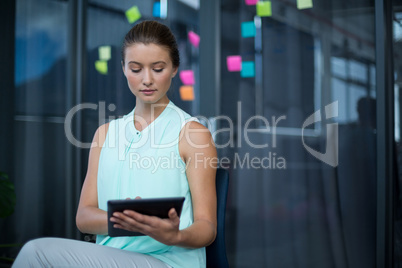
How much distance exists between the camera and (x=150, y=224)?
0.99 meters

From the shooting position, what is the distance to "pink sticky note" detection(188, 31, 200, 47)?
2.95 metres

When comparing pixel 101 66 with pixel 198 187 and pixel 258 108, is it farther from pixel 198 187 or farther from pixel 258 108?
pixel 198 187

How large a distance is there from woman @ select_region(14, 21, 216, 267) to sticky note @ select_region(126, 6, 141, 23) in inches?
75.3

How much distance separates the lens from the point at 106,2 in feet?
10.9

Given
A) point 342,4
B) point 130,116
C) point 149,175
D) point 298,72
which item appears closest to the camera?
point 149,175

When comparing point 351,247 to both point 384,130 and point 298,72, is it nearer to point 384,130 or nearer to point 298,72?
point 384,130

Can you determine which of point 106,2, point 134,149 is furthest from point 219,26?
point 134,149

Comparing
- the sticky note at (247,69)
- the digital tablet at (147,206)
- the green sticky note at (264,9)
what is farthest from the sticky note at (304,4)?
the digital tablet at (147,206)

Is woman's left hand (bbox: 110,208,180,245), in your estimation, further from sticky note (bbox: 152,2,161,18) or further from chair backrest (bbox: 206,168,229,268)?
sticky note (bbox: 152,2,161,18)

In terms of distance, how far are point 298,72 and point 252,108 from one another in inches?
14.2

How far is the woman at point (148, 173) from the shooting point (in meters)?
1.10

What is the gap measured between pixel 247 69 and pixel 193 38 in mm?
477

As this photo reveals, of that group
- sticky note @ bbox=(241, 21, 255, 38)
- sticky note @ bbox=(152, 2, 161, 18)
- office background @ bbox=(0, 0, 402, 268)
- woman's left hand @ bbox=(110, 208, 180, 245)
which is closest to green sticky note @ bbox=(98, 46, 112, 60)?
office background @ bbox=(0, 0, 402, 268)

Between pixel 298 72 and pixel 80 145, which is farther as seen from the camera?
pixel 80 145
